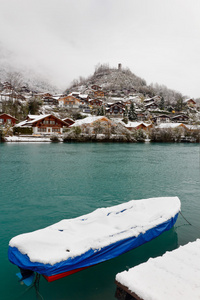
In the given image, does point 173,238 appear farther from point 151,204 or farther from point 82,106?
point 82,106

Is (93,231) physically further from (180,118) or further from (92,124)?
(180,118)

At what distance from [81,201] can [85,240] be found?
8.01 m

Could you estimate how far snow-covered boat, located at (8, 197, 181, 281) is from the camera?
594 cm

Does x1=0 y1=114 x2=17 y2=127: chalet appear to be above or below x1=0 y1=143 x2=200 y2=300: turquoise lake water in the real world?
above

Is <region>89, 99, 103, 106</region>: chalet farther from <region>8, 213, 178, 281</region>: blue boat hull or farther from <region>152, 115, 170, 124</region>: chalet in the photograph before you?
<region>8, 213, 178, 281</region>: blue boat hull

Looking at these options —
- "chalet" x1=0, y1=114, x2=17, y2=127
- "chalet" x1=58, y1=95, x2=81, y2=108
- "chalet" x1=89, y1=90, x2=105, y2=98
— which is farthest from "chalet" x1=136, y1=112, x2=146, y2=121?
"chalet" x1=0, y1=114, x2=17, y2=127

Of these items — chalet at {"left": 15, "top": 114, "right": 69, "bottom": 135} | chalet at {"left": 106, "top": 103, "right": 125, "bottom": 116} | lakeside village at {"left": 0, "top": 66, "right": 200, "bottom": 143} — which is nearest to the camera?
lakeside village at {"left": 0, "top": 66, "right": 200, "bottom": 143}

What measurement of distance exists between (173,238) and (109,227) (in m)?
3.79

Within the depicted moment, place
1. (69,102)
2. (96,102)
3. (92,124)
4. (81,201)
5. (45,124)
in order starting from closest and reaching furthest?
1. (81,201)
2. (45,124)
3. (92,124)
4. (69,102)
5. (96,102)

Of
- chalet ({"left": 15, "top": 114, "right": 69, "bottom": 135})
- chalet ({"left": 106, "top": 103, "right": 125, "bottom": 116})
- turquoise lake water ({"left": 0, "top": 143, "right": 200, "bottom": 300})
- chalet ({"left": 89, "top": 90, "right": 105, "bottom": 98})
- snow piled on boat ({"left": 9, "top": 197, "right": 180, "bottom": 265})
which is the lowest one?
turquoise lake water ({"left": 0, "top": 143, "right": 200, "bottom": 300})

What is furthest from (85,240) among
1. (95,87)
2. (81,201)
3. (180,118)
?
(95,87)

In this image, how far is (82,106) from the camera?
112562 mm

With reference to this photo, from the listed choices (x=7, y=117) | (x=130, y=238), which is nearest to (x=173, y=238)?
(x=130, y=238)

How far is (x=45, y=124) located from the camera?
7369 cm
